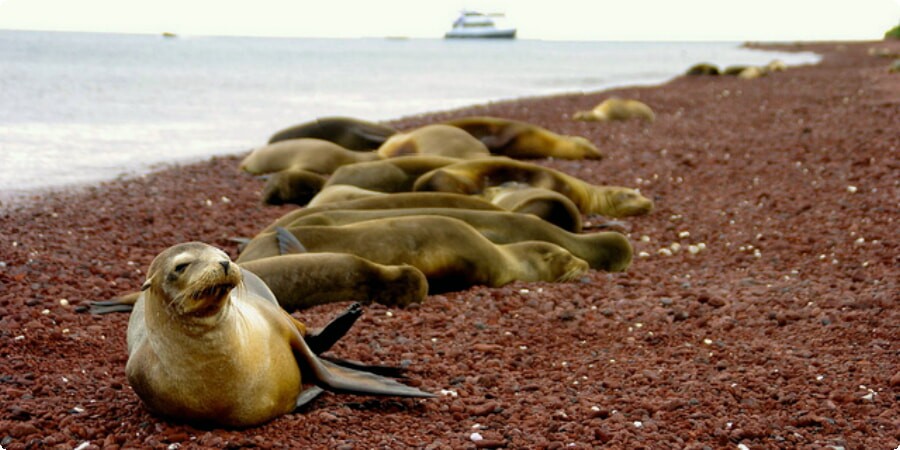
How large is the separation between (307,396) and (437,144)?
7.01 metres

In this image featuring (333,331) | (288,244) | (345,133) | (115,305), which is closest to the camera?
(333,331)

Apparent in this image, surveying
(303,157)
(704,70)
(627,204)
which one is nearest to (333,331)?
(627,204)

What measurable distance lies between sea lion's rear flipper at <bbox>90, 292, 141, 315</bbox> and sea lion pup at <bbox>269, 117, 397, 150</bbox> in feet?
22.0

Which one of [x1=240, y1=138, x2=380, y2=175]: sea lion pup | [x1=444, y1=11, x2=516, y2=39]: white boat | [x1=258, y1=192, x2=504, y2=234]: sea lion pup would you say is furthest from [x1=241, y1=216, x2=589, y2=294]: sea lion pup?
[x1=444, y1=11, x2=516, y2=39]: white boat

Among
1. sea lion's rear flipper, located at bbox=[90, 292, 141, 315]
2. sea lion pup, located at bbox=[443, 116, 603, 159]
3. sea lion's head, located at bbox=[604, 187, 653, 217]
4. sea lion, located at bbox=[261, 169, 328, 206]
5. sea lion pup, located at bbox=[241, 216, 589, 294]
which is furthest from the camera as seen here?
sea lion pup, located at bbox=[443, 116, 603, 159]

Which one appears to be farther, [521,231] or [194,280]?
[521,231]

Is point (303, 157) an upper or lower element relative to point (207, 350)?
lower

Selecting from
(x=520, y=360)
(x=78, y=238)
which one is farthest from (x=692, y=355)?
(x=78, y=238)

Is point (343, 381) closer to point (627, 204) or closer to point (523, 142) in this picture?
point (627, 204)

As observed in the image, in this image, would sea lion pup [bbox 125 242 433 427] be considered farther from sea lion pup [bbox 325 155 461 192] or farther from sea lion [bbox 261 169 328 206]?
sea lion [bbox 261 169 328 206]

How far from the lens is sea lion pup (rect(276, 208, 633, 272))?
21.3 ft

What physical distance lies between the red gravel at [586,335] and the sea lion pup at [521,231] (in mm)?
185

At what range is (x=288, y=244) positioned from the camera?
5648mm

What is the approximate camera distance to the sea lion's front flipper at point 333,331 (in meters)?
4.09
